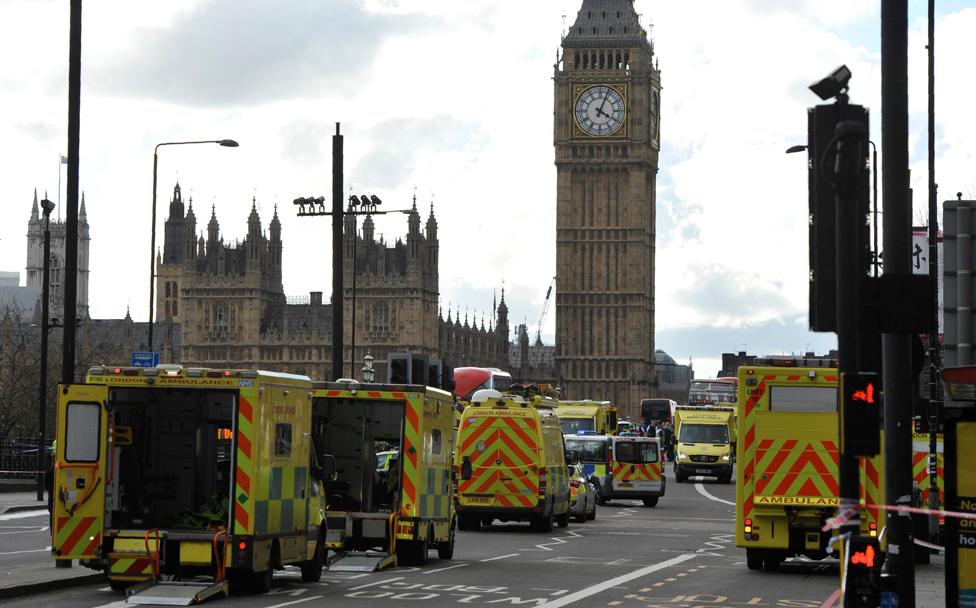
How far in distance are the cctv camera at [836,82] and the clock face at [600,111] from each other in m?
131

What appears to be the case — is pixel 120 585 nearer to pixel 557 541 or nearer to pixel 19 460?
pixel 557 541

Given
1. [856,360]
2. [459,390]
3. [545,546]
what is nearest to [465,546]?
[545,546]

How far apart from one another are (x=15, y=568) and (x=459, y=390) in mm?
66212

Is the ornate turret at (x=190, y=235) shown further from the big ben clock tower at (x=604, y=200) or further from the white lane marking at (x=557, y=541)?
the white lane marking at (x=557, y=541)

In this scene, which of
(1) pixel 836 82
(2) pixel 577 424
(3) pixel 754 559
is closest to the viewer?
(1) pixel 836 82

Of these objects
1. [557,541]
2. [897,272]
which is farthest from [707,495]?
[897,272]

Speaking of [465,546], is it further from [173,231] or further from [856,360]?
[173,231]

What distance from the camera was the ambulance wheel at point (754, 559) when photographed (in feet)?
75.8

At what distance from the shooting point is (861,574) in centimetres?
1081

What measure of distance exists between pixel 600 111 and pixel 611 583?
12367 cm

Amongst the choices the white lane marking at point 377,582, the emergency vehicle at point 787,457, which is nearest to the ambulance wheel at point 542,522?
the emergency vehicle at point 787,457

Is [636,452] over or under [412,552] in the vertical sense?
over

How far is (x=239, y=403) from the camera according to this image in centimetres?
1797

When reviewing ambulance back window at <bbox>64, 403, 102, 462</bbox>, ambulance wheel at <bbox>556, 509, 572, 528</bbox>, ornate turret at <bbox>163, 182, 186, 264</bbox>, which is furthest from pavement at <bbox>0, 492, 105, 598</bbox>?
ornate turret at <bbox>163, 182, 186, 264</bbox>
